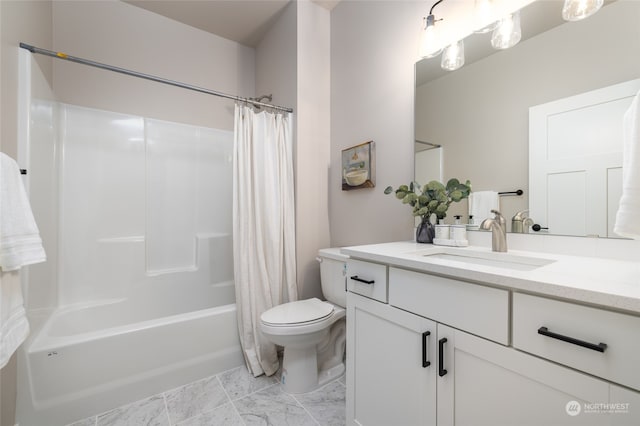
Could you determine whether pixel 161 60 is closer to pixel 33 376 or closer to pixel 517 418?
pixel 33 376

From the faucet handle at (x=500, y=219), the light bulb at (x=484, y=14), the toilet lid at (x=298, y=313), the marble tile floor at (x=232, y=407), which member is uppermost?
the light bulb at (x=484, y=14)

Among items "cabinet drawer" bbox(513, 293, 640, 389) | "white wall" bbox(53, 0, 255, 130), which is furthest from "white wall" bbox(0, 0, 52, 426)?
"cabinet drawer" bbox(513, 293, 640, 389)

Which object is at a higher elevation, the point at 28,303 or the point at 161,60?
the point at 161,60

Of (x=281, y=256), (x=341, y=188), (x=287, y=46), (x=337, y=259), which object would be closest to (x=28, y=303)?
(x=281, y=256)

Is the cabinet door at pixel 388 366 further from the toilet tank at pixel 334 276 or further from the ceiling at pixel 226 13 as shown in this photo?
the ceiling at pixel 226 13

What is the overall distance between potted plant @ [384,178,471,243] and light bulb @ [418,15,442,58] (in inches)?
26.8

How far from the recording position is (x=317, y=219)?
2.15 metres

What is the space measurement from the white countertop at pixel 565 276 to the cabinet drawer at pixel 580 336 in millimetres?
28

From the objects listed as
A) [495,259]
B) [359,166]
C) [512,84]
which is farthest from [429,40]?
[495,259]

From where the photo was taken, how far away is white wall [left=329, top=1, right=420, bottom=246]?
5.32 ft

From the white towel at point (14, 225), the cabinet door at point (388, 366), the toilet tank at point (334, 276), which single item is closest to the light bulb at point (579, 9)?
the cabinet door at point (388, 366)

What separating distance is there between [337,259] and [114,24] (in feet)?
8.22

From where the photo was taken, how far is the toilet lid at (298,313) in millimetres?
1524

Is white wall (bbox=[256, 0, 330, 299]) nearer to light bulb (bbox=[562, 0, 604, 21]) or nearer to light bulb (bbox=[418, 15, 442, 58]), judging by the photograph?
light bulb (bbox=[418, 15, 442, 58])
